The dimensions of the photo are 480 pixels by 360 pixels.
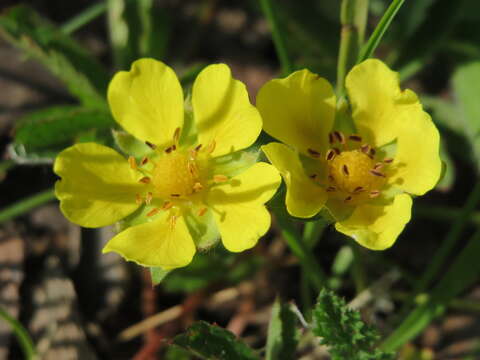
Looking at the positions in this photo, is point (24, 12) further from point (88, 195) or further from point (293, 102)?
point (293, 102)

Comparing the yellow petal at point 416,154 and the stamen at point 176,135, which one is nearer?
the yellow petal at point 416,154

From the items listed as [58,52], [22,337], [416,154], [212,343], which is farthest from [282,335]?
[58,52]

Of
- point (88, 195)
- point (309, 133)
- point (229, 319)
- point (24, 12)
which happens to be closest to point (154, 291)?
point (229, 319)

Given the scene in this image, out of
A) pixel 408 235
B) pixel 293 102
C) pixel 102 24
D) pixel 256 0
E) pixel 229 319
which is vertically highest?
pixel 293 102

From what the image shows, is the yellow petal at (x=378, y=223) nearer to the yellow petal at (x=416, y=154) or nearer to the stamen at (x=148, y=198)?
the yellow petal at (x=416, y=154)

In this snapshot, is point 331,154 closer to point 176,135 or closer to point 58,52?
point 176,135

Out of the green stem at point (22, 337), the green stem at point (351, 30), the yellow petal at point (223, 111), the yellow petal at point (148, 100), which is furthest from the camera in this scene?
the green stem at point (22, 337)

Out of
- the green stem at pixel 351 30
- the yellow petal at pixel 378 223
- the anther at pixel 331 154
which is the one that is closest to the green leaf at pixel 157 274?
the yellow petal at pixel 378 223
